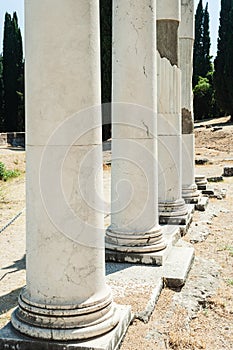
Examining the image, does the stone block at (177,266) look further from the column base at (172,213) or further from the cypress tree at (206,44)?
the cypress tree at (206,44)

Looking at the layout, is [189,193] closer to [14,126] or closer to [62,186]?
[62,186]

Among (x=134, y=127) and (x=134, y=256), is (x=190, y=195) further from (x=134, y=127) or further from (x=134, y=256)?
(x=134, y=127)

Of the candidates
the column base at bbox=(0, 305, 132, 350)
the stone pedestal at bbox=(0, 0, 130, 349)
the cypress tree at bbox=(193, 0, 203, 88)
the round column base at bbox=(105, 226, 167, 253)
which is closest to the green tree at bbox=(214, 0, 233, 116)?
the cypress tree at bbox=(193, 0, 203, 88)

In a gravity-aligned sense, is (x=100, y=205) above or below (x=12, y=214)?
above

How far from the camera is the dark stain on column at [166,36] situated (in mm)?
12594

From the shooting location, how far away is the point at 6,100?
2206 inches

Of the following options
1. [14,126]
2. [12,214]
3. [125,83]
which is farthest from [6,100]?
[125,83]

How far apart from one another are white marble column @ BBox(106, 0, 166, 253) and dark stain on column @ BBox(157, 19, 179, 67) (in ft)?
11.1

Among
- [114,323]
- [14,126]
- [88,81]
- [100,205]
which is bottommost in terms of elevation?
[114,323]

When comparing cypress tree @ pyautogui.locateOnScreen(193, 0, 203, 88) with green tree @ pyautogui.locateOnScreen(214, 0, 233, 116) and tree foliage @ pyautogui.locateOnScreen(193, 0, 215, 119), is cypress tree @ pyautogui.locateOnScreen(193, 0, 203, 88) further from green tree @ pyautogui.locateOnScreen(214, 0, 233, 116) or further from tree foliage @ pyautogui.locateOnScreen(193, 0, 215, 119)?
green tree @ pyautogui.locateOnScreen(214, 0, 233, 116)

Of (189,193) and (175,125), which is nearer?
(175,125)

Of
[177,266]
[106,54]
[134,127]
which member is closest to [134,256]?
[177,266]

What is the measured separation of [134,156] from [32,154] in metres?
3.76

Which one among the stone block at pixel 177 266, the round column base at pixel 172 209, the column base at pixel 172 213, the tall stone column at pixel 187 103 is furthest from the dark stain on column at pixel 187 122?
the stone block at pixel 177 266
